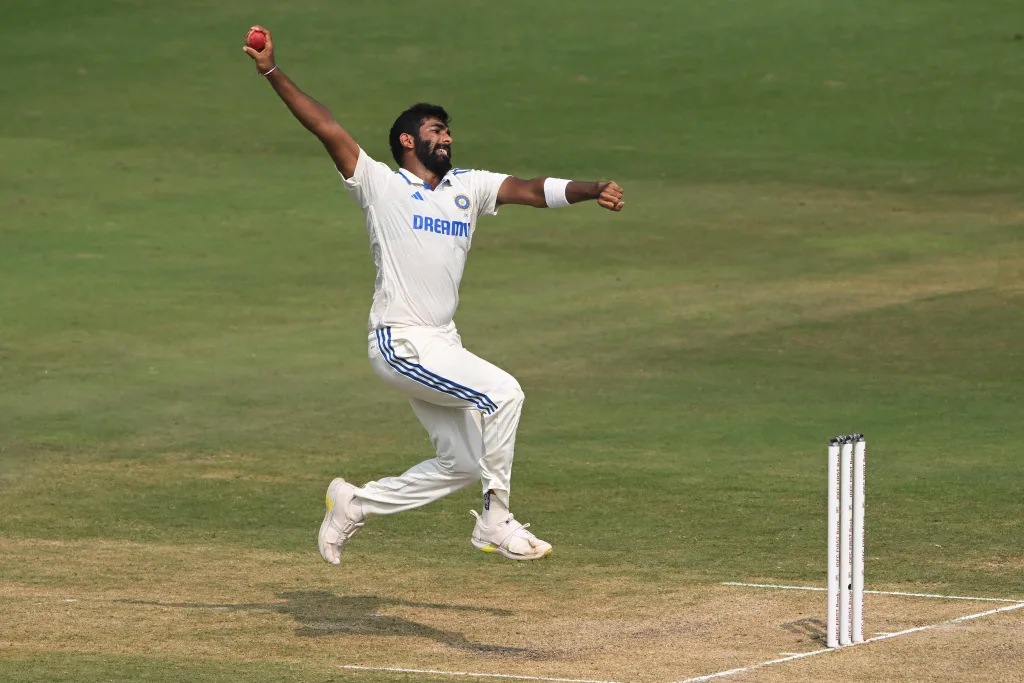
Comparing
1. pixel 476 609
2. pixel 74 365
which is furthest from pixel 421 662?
pixel 74 365

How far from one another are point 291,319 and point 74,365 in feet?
8.69

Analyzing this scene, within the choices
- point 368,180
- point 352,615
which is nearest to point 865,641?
point 352,615

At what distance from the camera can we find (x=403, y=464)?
1386 cm

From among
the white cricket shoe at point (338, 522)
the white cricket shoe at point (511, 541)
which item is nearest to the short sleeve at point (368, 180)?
the white cricket shoe at point (338, 522)

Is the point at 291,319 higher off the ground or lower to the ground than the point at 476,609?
higher

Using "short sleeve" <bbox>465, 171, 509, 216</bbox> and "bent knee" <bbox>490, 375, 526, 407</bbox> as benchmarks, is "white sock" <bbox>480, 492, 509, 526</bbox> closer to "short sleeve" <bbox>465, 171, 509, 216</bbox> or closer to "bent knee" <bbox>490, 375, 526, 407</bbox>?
"bent knee" <bbox>490, 375, 526, 407</bbox>

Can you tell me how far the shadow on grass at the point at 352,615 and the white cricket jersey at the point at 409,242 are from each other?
148 centimetres

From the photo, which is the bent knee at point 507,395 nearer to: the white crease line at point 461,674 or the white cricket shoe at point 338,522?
the white cricket shoe at point 338,522

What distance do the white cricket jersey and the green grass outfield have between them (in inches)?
70.0

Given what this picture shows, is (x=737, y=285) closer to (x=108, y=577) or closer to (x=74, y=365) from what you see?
(x=74, y=365)

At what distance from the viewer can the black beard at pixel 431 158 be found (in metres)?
9.34

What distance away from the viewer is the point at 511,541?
9203 millimetres

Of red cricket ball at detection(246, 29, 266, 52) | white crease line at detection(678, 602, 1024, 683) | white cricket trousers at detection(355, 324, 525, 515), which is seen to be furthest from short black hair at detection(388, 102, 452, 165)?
white crease line at detection(678, 602, 1024, 683)

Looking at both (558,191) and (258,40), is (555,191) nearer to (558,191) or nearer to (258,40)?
(558,191)
